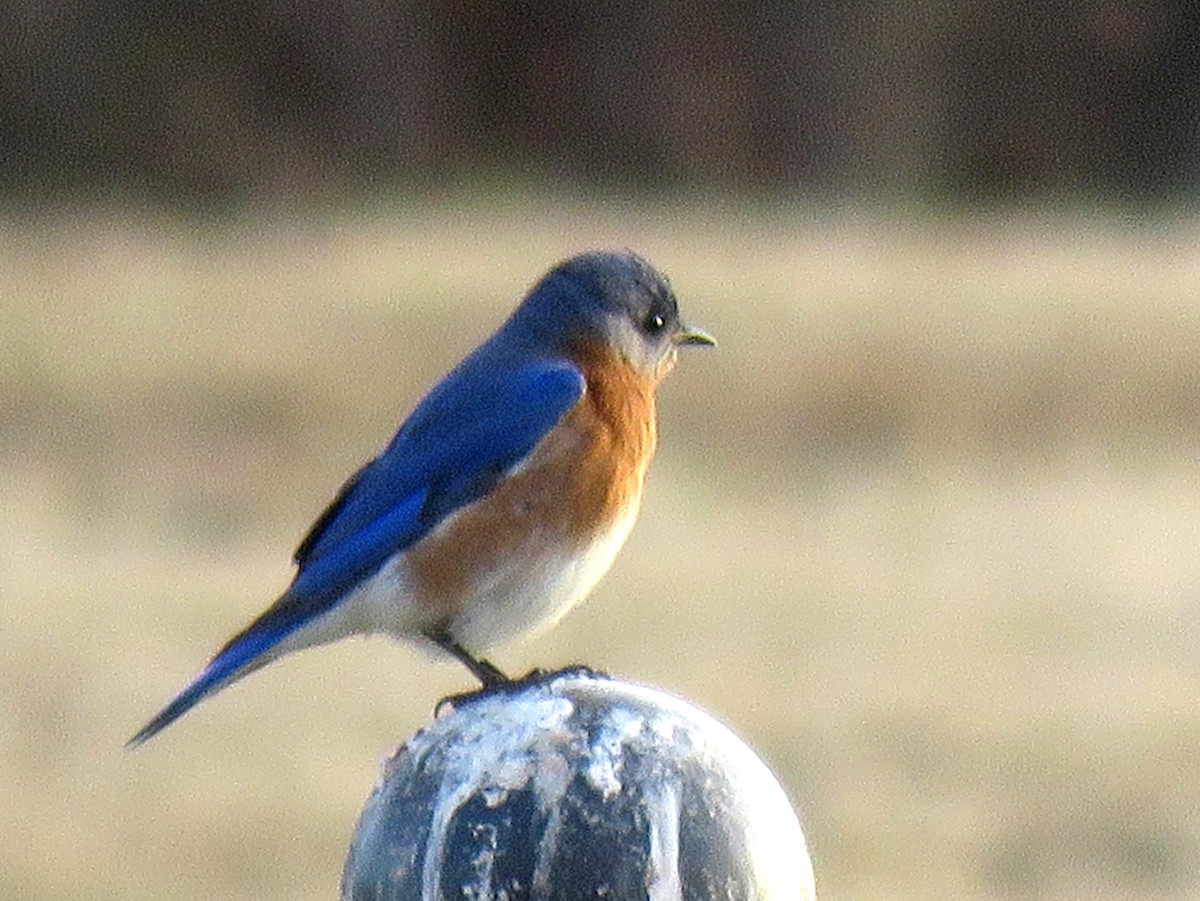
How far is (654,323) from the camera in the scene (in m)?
5.73

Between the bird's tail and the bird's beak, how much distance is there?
113 cm

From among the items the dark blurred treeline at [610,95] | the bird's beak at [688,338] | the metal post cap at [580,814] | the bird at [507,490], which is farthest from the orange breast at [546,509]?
the dark blurred treeline at [610,95]

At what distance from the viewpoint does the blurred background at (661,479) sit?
10789 mm

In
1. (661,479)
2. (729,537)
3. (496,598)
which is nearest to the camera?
(496,598)

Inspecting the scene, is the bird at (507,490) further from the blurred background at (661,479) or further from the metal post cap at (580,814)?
the metal post cap at (580,814)

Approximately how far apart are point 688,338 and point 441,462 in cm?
59

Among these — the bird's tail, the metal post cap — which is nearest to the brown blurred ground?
the bird's tail

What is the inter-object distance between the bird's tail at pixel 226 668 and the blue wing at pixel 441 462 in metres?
0.30

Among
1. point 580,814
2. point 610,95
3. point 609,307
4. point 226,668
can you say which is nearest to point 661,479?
point 609,307

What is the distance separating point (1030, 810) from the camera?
35.5 feet

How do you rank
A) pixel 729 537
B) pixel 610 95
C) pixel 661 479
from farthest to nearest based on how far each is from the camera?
pixel 610 95 < pixel 661 479 < pixel 729 537

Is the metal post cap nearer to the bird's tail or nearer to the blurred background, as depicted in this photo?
the bird's tail

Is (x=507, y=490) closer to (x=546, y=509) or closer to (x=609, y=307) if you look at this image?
(x=546, y=509)

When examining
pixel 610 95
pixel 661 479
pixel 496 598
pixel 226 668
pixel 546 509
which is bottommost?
pixel 226 668
